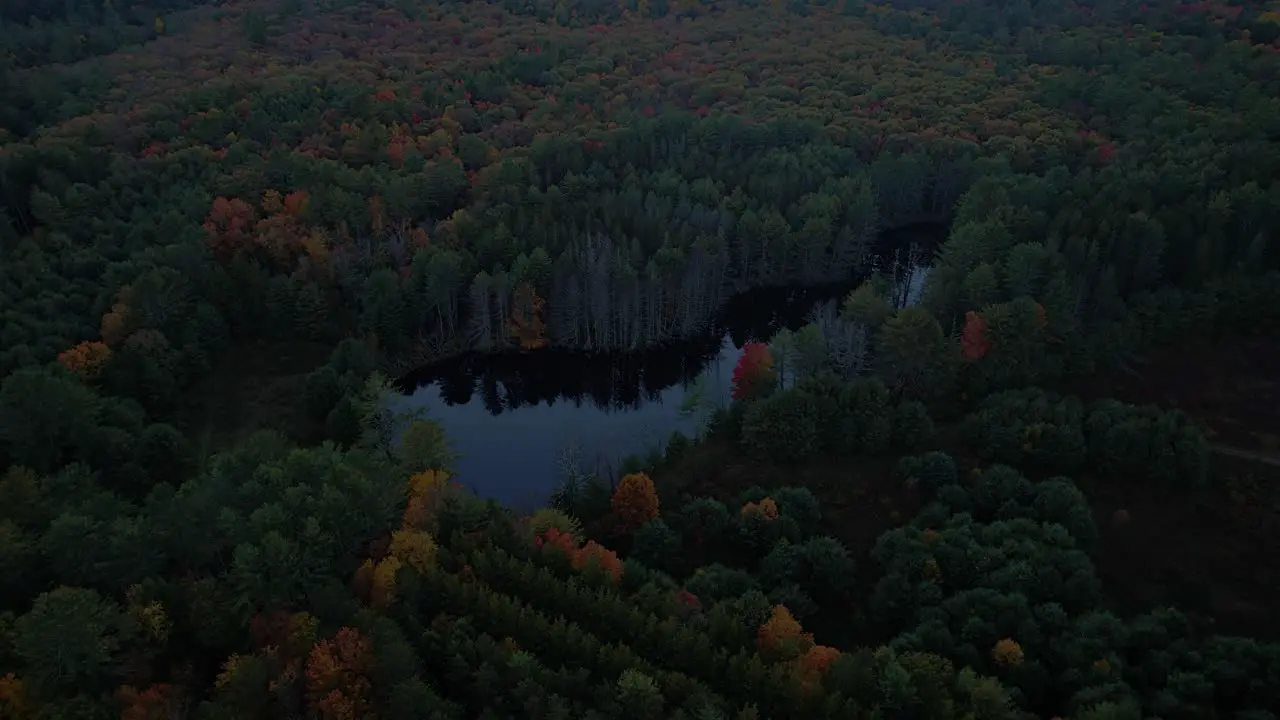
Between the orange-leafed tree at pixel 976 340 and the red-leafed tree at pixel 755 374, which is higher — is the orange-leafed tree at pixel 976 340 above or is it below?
above

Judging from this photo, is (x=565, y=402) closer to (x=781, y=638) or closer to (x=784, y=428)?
(x=784, y=428)

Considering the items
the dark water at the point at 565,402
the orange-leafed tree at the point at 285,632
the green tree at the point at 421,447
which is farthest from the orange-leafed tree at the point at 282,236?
the orange-leafed tree at the point at 285,632

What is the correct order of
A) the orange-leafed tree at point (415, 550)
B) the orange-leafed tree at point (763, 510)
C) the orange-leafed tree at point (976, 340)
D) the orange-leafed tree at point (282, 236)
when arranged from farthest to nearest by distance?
the orange-leafed tree at point (282, 236)
the orange-leafed tree at point (976, 340)
the orange-leafed tree at point (763, 510)
the orange-leafed tree at point (415, 550)

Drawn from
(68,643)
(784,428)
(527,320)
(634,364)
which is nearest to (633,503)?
(784,428)

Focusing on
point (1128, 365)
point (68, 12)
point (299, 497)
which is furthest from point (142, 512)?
point (68, 12)

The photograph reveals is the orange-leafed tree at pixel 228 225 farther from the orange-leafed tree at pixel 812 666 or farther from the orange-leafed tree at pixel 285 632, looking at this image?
the orange-leafed tree at pixel 812 666

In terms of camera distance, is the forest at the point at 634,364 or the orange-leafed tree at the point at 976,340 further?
the orange-leafed tree at the point at 976,340
